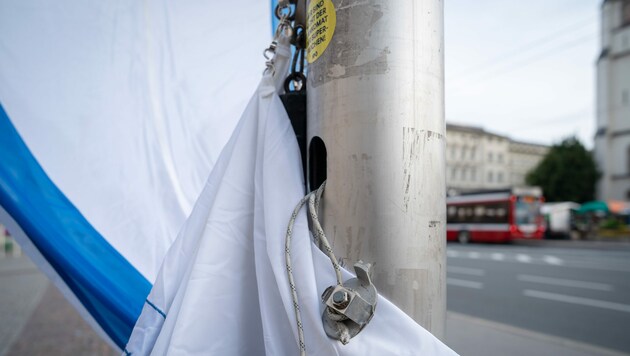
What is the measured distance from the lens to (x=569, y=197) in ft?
112

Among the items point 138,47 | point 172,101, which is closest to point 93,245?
point 172,101

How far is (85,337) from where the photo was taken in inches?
187

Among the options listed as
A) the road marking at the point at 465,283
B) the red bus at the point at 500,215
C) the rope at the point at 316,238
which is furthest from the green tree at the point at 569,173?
the rope at the point at 316,238

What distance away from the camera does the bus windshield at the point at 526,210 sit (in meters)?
19.5

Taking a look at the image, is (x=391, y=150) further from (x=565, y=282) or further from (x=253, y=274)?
(x=565, y=282)

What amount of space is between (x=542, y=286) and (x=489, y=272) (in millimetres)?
2097

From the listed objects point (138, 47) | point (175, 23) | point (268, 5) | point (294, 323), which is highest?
point (268, 5)

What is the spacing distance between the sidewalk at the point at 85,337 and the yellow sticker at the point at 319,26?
13.0 feet

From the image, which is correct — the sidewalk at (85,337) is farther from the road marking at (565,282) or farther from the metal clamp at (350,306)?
the road marking at (565,282)

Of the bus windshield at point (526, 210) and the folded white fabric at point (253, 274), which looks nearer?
the folded white fabric at point (253, 274)

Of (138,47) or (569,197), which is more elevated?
(138,47)

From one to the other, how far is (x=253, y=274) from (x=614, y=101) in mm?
40724

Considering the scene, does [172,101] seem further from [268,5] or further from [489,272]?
[489,272]

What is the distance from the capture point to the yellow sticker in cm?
95
